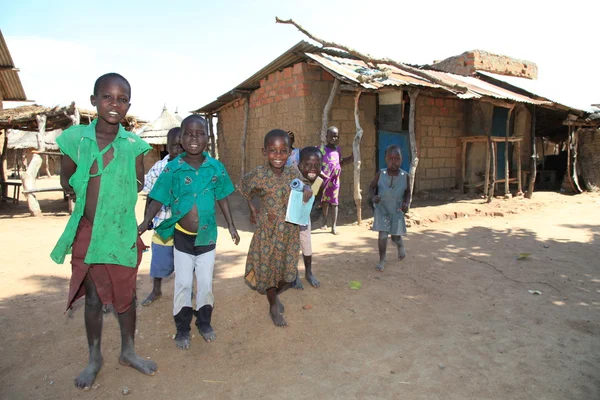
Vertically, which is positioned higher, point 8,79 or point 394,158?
point 8,79

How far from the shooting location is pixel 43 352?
8.30 feet

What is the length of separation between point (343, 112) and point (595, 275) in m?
4.82

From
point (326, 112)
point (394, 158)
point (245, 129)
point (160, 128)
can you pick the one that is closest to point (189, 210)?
point (394, 158)

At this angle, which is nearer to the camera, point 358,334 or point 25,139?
point 358,334

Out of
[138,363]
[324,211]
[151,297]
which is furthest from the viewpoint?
[324,211]

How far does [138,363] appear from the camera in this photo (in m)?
2.29

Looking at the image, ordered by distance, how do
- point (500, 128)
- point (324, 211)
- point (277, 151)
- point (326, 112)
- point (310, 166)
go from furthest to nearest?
point (500, 128) → point (326, 112) → point (324, 211) → point (310, 166) → point (277, 151)

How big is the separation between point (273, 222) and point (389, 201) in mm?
1984

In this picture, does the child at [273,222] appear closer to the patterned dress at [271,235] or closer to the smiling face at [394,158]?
the patterned dress at [271,235]

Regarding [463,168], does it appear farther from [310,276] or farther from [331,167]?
[310,276]

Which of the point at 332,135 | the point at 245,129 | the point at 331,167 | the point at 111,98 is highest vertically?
the point at 245,129

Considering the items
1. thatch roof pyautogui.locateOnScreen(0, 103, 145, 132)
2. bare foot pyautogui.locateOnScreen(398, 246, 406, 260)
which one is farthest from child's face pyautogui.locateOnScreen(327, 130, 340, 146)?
thatch roof pyautogui.locateOnScreen(0, 103, 145, 132)

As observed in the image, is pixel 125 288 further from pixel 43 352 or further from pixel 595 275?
pixel 595 275

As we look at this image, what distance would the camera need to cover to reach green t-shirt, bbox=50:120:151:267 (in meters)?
2.05
